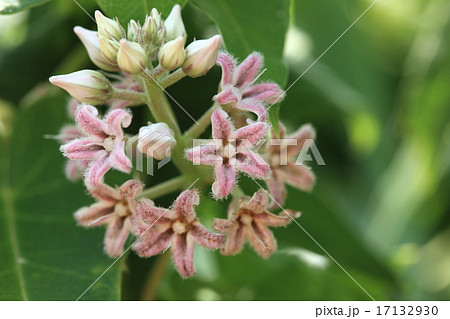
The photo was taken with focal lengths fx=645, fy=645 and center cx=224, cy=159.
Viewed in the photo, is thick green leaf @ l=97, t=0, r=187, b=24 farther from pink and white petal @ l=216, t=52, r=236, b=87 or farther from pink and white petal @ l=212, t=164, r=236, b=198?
pink and white petal @ l=212, t=164, r=236, b=198

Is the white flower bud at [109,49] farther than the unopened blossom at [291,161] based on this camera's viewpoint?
No

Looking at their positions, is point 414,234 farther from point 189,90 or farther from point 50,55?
point 50,55

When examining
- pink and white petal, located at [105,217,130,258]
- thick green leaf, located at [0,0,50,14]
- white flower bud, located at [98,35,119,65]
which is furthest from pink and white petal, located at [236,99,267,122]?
thick green leaf, located at [0,0,50,14]

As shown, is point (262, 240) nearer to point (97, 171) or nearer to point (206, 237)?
point (206, 237)

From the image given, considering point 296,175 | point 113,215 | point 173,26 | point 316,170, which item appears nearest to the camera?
point 173,26

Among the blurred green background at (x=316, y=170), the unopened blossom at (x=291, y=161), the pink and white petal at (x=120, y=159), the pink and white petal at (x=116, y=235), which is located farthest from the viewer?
the blurred green background at (x=316, y=170)

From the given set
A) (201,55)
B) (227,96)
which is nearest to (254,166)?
(227,96)

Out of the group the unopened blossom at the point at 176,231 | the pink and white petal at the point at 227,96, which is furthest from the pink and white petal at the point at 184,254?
the pink and white petal at the point at 227,96

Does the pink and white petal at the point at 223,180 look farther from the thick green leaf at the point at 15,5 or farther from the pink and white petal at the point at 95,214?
the thick green leaf at the point at 15,5
